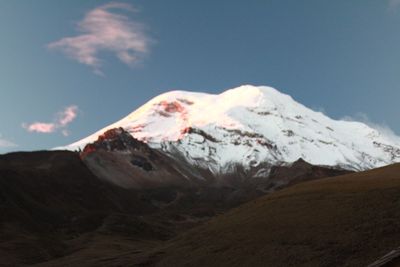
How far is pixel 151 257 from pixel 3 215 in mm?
102259

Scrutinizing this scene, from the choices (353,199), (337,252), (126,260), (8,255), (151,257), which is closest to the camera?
(337,252)

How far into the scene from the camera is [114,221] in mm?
172125

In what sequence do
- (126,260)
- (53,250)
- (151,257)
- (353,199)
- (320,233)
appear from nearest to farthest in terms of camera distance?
(320,233)
(353,199)
(151,257)
(126,260)
(53,250)

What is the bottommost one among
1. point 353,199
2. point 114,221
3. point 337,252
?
point 337,252

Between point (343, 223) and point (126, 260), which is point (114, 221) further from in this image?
point (343, 223)

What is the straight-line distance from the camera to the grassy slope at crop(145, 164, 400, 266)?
55.4 metres

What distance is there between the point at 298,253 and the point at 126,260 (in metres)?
32.6

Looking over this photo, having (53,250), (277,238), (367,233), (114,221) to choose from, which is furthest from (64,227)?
(367,233)

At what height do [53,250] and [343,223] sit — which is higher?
[53,250]

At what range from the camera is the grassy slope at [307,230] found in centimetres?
5544

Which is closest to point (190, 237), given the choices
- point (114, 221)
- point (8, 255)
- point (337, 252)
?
point (337, 252)

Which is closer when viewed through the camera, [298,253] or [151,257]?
[298,253]

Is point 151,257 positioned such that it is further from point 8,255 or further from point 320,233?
point 8,255

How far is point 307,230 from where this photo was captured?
209 feet
